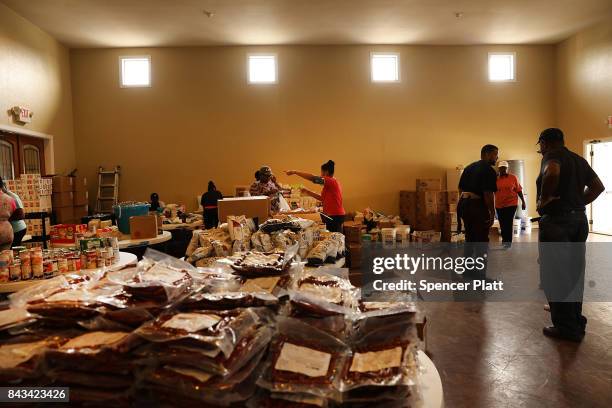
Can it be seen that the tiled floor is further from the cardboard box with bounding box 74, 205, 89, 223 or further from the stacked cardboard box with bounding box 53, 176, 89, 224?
the cardboard box with bounding box 74, 205, 89, 223

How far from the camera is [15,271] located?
244cm

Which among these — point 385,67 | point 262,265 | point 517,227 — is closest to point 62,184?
point 262,265

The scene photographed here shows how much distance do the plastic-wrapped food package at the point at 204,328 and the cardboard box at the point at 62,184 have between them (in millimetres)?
6952

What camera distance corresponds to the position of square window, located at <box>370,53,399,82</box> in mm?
8844

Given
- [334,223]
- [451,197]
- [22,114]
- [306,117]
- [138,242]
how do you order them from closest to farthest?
1. [138,242]
2. [334,223]
3. [22,114]
4. [451,197]
5. [306,117]

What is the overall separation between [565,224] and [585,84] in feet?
23.4

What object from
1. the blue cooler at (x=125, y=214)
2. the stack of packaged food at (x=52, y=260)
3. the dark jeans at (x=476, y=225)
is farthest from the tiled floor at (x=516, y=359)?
the blue cooler at (x=125, y=214)

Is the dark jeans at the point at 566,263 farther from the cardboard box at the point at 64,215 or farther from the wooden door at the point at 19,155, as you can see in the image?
the wooden door at the point at 19,155

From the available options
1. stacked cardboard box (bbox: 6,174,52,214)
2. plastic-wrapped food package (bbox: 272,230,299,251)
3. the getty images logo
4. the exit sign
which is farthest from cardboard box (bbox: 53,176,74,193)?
plastic-wrapped food package (bbox: 272,230,299,251)

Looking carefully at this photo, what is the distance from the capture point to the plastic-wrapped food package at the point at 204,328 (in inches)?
37.4

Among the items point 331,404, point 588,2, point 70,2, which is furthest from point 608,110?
point 70,2

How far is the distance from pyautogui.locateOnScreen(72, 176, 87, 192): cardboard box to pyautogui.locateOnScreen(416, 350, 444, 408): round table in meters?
7.81

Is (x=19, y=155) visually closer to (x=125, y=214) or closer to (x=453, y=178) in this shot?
(x=125, y=214)

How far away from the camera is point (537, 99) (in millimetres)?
9148
